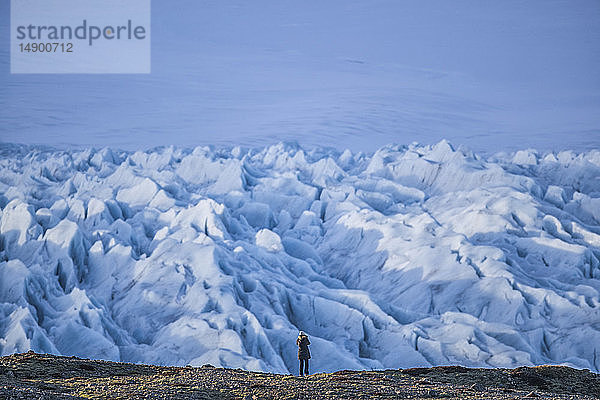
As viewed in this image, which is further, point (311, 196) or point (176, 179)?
point (176, 179)

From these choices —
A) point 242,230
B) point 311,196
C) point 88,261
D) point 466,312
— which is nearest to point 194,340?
point 88,261

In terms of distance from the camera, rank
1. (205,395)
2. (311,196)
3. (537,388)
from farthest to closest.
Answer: (311,196) < (537,388) < (205,395)

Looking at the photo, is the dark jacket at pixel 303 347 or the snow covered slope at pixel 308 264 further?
the snow covered slope at pixel 308 264

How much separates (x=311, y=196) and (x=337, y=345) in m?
19.7

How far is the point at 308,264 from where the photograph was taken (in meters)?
30.6

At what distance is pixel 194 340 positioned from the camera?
21.2 metres

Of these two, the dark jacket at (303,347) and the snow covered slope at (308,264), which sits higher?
the dark jacket at (303,347)

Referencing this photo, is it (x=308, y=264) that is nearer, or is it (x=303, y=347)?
(x=303, y=347)

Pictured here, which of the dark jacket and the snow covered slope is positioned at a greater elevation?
the dark jacket

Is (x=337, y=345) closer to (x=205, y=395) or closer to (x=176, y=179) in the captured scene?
(x=205, y=395)

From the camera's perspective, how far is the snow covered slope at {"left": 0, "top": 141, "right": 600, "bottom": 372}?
21.9 m

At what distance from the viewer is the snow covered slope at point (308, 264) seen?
21.9 metres

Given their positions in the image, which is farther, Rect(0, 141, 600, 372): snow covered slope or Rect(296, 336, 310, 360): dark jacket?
Rect(0, 141, 600, 372): snow covered slope

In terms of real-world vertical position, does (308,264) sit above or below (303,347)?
below
